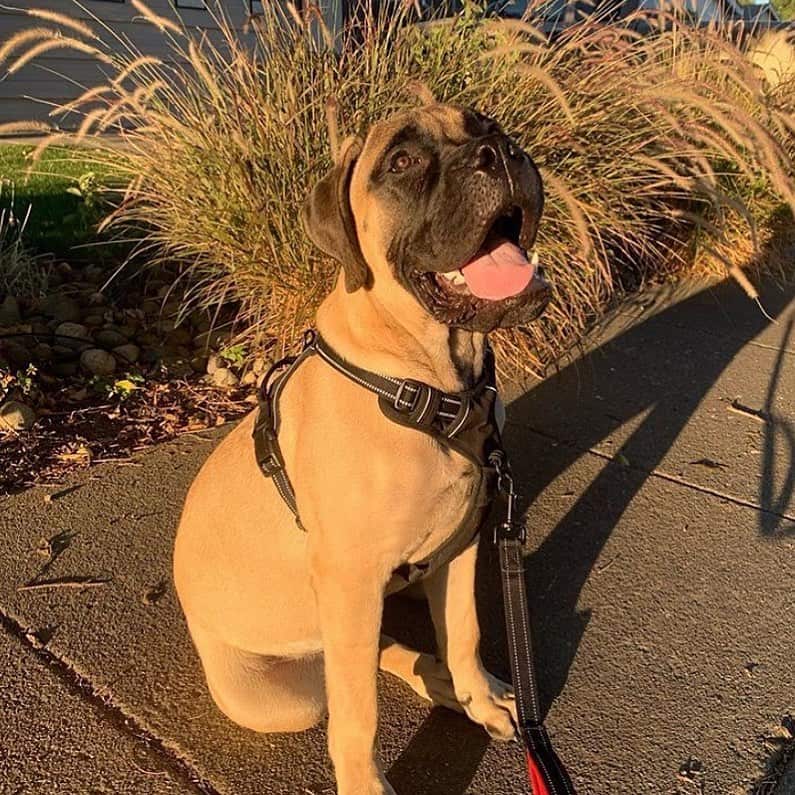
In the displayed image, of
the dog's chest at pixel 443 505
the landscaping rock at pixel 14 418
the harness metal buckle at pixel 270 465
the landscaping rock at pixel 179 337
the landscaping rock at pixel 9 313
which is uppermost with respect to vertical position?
the dog's chest at pixel 443 505

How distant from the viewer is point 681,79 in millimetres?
5117

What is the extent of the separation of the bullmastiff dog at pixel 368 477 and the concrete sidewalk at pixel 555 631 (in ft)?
0.56

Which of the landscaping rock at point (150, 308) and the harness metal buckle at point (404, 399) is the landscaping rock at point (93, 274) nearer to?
the landscaping rock at point (150, 308)

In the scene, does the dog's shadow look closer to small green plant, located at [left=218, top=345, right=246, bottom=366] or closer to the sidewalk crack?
the sidewalk crack

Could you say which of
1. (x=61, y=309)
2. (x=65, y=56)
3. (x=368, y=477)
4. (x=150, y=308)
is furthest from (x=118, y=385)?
(x=65, y=56)

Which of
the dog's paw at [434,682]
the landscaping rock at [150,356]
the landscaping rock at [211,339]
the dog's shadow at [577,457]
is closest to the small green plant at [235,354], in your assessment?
the landscaping rock at [211,339]

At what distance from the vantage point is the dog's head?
2.16 metres

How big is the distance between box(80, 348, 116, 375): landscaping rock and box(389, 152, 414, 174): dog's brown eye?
9.12 ft

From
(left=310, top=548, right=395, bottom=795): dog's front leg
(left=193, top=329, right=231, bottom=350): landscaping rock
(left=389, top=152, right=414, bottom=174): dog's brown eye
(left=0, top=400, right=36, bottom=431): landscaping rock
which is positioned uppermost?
(left=389, top=152, right=414, bottom=174): dog's brown eye

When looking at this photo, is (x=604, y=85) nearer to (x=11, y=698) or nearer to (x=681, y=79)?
(x=681, y=79)

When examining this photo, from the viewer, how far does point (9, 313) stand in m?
4.89

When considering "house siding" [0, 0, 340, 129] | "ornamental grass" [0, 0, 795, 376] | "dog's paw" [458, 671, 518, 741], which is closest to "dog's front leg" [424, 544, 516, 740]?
"dog's paw" [458, 671, 518, 741]

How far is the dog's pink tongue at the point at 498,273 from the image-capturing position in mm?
2238

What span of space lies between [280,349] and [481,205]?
2854 mm
